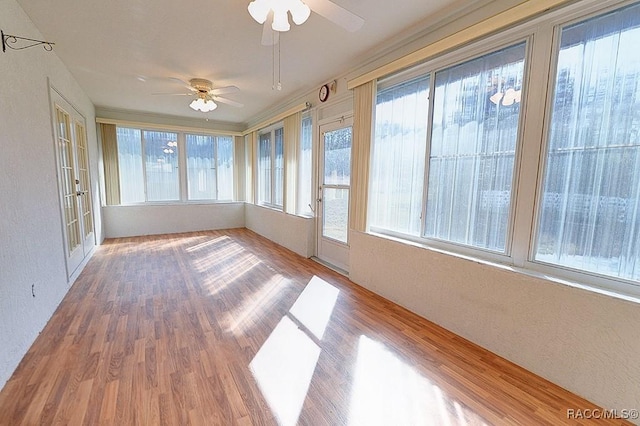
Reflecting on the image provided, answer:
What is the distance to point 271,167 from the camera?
18.3ft

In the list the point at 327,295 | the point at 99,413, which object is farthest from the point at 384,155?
the point at 99,413

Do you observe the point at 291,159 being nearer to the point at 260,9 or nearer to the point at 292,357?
the point at 260,9

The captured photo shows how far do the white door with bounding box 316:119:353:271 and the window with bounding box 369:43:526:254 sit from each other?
591 millimetres

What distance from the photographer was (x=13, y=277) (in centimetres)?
189

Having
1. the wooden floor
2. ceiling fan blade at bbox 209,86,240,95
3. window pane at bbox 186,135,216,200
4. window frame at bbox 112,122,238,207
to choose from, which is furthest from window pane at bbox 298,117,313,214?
window pane at bbox 186,135,216,200

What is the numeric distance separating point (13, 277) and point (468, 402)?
3001 mm

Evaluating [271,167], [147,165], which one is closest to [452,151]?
[271,167]

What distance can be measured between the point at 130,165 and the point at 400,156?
222 inches

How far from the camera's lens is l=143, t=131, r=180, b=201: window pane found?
6.02 m

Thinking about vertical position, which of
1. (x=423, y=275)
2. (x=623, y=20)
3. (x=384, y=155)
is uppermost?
(x=623, y=20)

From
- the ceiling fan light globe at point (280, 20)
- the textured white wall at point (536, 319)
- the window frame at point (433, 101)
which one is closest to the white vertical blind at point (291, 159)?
the window frame at point (433, 101)

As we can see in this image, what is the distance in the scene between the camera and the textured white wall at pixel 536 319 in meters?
1.50

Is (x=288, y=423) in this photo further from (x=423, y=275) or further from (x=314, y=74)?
(x=314, y=74)

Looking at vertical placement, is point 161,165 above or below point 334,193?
above
